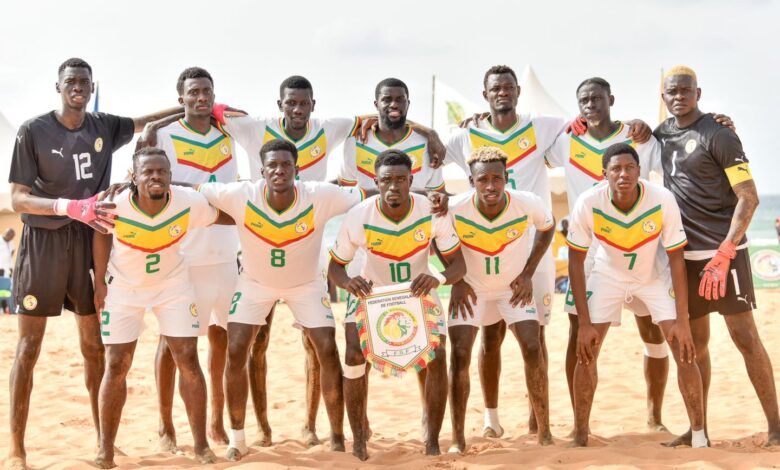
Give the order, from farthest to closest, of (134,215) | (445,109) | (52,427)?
(445,109) → (52,427) → (134,215)

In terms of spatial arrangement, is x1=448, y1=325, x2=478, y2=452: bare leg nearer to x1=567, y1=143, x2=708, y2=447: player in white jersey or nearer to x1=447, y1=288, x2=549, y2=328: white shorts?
x1=447, y1=288, x2=549, y2=328: white shorts

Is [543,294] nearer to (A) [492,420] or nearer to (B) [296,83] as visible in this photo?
(A) [492,420]

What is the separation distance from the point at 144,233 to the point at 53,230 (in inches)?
31.4

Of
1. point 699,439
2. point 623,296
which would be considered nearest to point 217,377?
point 623,296

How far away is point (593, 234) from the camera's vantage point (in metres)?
5.92

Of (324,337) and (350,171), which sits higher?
(350,171)

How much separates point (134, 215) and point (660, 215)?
3.67 m

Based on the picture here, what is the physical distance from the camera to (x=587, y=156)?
6.47 metres

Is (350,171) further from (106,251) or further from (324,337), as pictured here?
(106,251)

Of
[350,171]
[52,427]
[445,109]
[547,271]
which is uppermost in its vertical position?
[445,109]

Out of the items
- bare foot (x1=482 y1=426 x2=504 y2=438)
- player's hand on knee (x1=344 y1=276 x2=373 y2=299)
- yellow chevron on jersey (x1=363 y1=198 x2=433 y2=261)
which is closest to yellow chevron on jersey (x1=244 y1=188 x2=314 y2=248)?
yellow chevron on jersey (x1=363 y1=198 x2=433 y2=261)

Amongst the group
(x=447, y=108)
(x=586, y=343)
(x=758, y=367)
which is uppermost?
(x=447, y=108)

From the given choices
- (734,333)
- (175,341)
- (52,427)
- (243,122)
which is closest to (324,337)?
(175,341)

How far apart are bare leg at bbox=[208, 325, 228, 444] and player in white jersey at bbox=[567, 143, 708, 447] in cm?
283
